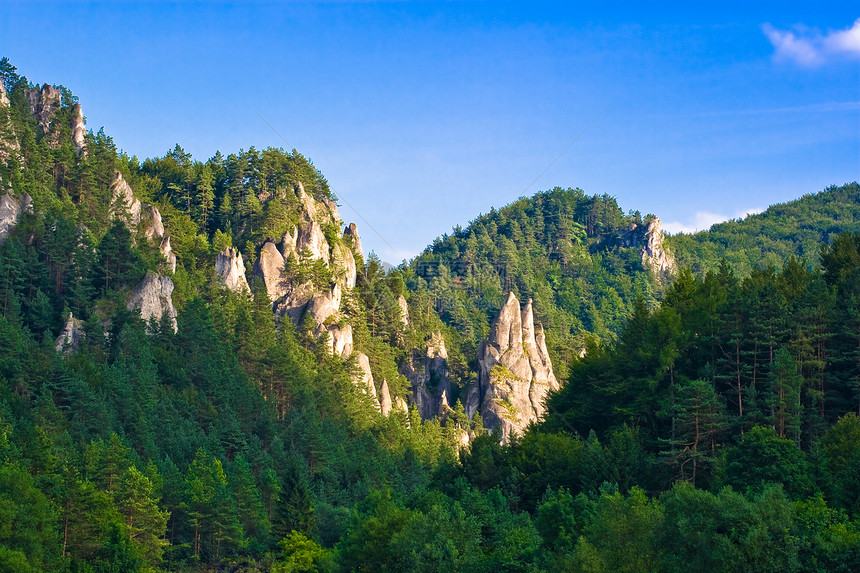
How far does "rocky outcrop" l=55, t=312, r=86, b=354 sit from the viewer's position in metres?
76.1

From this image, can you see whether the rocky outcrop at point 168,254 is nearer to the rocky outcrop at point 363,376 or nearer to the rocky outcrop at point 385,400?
the rocky outcrop at point 363,376

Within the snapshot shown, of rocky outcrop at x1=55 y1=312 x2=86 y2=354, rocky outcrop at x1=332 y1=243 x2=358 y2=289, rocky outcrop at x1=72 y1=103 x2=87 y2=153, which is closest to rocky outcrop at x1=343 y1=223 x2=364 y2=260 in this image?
rocky outcrop at x1=332 y1=243 x2=358 y2=289

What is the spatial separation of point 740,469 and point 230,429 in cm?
4215

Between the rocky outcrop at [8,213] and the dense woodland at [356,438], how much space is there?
951 mm

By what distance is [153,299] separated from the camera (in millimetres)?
87312

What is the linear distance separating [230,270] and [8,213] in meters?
24.4

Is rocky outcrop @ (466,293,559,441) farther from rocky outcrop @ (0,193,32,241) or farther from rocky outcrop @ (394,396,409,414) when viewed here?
rocky outcrop @ (0,193,32,241)

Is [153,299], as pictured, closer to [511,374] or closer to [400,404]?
[400,404]

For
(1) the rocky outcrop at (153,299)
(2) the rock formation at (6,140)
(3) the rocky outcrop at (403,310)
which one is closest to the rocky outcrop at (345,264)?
(3) the rocky outcrop at (403,310)

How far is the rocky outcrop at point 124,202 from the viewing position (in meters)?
99.3

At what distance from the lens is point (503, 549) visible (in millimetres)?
41500

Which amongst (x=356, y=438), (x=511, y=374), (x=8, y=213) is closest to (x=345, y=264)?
(x=511, y=374)

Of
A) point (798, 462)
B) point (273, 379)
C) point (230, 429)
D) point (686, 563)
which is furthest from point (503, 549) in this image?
point (273, 379)

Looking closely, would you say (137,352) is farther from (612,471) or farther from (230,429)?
(612,471)
